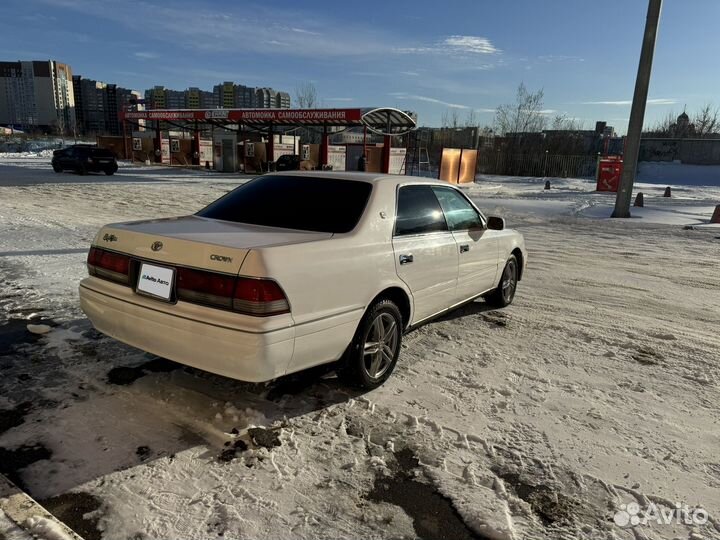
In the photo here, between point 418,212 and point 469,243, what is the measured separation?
853mm

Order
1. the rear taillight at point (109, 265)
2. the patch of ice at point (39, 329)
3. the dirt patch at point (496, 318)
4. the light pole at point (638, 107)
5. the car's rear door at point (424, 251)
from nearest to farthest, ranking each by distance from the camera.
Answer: the rear taillight at point (109, 265) < the car's rear door at point (424, 251) < the patch of ice at point (39, 329) < the dirt patch at point (496, 318) < the light pole at point (638, 107)

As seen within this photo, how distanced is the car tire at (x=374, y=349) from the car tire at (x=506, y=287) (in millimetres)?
2290

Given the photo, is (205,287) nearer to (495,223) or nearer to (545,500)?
(545,500)

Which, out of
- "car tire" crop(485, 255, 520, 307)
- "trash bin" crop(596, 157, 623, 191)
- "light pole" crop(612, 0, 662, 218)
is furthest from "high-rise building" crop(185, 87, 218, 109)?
"car tire" crop(485, 255, 520, 307)

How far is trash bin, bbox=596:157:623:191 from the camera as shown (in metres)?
25.7

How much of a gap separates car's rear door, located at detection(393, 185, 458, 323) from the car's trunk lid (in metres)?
0.77

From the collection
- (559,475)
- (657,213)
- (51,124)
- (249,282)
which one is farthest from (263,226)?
(51,124)

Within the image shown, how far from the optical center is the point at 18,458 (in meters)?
2.76

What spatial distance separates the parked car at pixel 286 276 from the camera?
2.91 metres

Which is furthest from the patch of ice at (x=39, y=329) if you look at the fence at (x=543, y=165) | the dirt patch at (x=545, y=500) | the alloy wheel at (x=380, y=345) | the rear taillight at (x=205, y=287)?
the fence at (x=543, y=165)

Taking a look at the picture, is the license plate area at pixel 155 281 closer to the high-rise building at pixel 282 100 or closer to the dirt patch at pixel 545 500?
the dirt patch at pixel 545 500

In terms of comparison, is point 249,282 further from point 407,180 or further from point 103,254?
point 407,180

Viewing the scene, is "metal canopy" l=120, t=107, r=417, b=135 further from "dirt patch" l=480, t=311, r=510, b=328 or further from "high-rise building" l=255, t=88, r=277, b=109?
"high-rise building" l=255, t=88, r=277, b=109

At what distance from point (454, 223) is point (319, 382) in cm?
195
